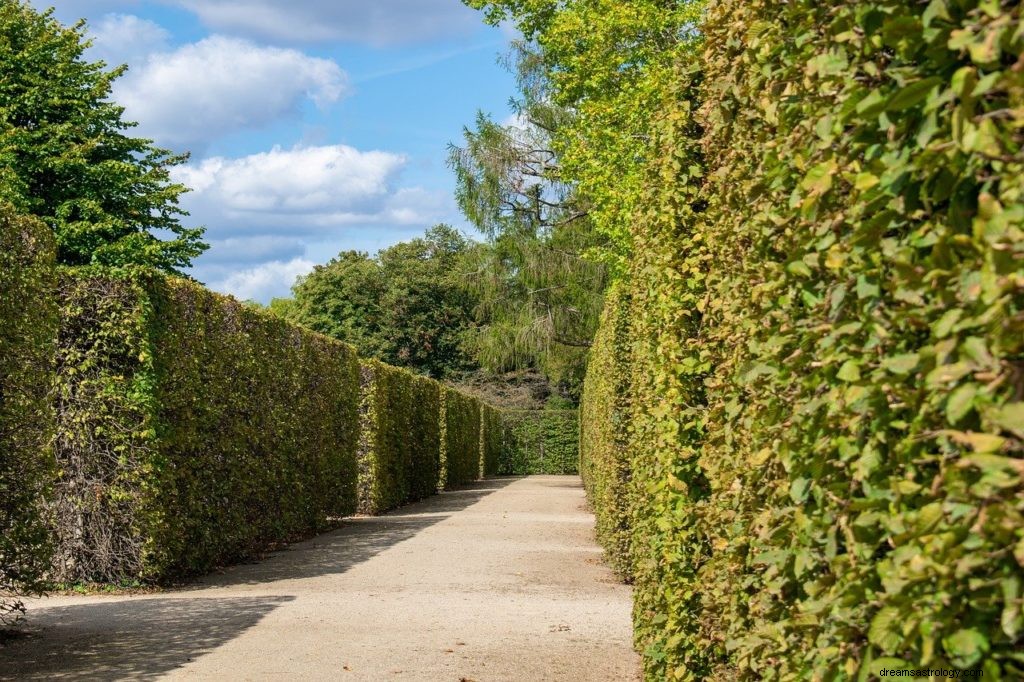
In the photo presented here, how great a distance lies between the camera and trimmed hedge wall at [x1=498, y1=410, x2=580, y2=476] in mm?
48688

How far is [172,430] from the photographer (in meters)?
10.9

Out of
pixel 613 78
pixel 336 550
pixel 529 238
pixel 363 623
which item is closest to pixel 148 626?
pixel 363 623

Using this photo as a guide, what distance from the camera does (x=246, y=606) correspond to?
9.52m

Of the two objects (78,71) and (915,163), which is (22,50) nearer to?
(78,71)

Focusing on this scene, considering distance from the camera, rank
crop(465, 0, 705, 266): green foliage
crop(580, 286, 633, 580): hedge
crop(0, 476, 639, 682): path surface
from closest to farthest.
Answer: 1. crop(0, 476, 639, 682): path surface
2. crop(580, 286, 633, 580): hedge
3. crop(465, 0, 705, 266): green foliage

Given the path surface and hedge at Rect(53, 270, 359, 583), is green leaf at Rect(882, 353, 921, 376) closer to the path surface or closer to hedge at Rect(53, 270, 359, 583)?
the path surface

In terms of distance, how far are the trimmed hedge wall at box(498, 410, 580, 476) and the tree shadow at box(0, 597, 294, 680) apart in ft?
128

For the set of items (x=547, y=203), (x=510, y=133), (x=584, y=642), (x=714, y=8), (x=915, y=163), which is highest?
(x=510, y=133)

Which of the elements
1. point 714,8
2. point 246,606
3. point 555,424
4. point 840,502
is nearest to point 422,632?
point 246,606

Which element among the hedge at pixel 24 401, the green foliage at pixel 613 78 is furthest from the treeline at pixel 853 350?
the green foliage at pixel 613 78

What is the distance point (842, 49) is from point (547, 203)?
3547 centimetres

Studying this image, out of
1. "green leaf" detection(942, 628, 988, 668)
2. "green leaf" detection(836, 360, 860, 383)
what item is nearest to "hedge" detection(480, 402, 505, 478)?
"green leaf" detection(836, 360, 860, 383)

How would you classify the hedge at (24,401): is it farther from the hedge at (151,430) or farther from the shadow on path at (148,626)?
Answer: the hedge at (151,430)

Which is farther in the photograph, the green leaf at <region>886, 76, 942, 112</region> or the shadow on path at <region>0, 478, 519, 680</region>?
the shadow on path at <region>0, 478, 519, 680</region>
